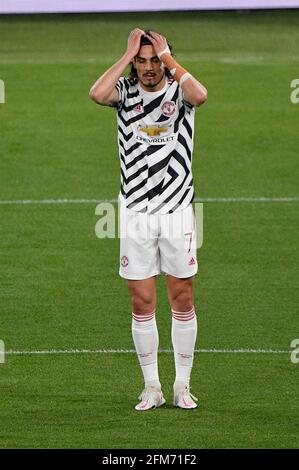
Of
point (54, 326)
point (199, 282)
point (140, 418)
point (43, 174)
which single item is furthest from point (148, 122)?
point (43, 174)

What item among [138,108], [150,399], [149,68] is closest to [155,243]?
[138,108]

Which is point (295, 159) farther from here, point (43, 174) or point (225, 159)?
point (43, 174)

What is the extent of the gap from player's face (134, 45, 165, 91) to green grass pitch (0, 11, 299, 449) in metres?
2.05

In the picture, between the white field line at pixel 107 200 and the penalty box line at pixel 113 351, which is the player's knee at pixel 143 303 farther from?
the white field line at pixel 107 200

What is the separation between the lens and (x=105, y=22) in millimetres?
22141

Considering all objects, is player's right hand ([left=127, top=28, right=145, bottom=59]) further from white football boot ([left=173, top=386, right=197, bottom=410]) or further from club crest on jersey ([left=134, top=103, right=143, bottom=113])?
white football boot ([left=173, top=386, right=197, bottom=410])

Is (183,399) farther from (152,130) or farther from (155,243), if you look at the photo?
(152,130)

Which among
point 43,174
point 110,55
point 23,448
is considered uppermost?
point 110,55

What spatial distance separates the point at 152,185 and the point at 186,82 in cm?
69

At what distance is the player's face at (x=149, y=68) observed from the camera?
8.69m

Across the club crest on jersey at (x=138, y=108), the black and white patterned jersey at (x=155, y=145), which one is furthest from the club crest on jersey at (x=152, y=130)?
the club crest on jersey at (x=138, y=108)

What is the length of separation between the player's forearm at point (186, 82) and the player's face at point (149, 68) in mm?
72

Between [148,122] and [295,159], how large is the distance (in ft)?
27.0

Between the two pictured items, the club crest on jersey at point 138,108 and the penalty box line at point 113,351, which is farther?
the penalty box line at point 113,351
